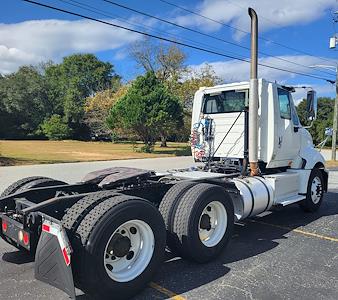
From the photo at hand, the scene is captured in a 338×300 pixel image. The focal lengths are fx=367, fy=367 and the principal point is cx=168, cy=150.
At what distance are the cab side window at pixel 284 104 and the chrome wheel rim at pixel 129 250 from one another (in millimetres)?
4191

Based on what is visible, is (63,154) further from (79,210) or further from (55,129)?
(55,129)

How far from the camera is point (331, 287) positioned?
4.12 m

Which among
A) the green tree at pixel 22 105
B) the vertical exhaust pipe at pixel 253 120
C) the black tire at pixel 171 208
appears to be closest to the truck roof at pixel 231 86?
the vertical exhaust pipe at pixel 253 120

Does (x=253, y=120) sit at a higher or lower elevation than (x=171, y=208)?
higher

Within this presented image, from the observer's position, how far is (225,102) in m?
7.52

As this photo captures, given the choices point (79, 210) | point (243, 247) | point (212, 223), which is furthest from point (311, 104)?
point (79, 210)

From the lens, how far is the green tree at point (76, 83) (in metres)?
59.5

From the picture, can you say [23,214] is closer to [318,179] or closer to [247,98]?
[247,98]

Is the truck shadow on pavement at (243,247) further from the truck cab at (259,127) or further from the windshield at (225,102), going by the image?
the windshield at (225,102)

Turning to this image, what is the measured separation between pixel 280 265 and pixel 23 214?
3.22 metres

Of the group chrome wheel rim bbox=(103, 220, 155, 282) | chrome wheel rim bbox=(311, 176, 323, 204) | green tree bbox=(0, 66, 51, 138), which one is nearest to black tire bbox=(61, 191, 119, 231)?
chrome wheel rim bbox=(103, 220, 155, 282)

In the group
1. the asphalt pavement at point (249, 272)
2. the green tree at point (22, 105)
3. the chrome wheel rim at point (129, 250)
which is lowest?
the asphalt pavement at point (249, 272)

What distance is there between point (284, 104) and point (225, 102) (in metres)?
1.16

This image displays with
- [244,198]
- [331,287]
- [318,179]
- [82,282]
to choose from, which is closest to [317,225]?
[318,179]
